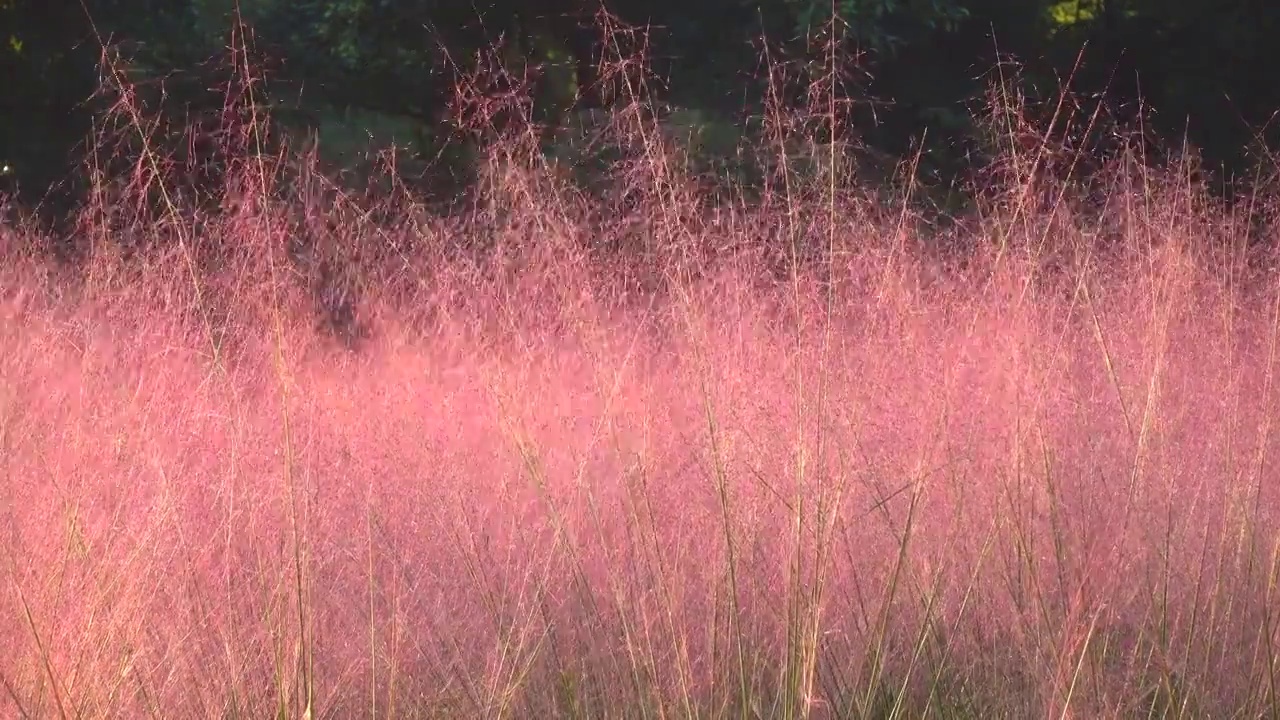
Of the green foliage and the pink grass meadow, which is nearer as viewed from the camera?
the pink grass meadow

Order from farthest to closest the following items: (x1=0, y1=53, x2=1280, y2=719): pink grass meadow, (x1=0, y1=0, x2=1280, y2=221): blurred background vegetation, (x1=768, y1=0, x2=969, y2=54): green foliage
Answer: (x1=768, y1=0, x2=969, y2=54): green foliage
(x1=0, y1=0, x2=1280, y2=221): blurred background vegetation
(x1=0, y1=53, x2=1280, y2=719): pink grass meadow

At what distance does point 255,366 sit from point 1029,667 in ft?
6.08

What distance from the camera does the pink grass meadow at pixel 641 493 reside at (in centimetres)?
226

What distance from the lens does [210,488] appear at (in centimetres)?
283

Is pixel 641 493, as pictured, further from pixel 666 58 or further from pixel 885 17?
pixel 885 17

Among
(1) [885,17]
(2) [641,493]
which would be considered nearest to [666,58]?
(1) [885,17]

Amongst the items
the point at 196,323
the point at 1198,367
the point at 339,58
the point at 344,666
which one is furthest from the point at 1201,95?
the point at 344,666

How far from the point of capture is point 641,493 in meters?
2.65

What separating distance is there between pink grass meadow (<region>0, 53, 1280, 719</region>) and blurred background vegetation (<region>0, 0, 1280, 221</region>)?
6.52 m

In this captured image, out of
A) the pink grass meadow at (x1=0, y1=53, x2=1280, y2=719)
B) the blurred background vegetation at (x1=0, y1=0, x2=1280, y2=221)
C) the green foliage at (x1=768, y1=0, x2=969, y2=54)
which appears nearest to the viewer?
the pink grass meadow at (x1=0, y1=53, x2=1280, y2=719)

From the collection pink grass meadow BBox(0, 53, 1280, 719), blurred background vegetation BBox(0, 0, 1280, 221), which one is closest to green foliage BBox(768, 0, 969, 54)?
blurred background vegetation BBox(0, 0, 1280, 221)

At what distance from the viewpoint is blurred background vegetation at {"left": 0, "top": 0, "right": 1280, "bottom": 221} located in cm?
966

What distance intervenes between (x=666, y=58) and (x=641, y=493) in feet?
27.1

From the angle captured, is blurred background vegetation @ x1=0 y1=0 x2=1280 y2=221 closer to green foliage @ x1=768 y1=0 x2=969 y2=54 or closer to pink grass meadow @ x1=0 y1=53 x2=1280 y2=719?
green foliage @ x1=768 y1=0 x2=969 y2=54
